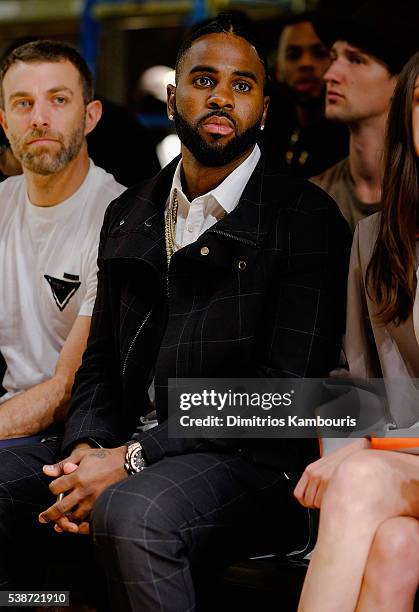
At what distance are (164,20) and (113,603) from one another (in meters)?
5.82

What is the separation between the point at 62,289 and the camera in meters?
3.34

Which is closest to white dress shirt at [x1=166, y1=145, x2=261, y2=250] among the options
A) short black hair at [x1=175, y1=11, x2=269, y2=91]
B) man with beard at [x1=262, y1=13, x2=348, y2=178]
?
short black hair at [x1=175, y1=11, x2=269, y2=91]

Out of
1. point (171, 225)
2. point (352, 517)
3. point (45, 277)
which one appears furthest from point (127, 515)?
point (45, 277)

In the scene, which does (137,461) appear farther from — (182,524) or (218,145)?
(218,145)

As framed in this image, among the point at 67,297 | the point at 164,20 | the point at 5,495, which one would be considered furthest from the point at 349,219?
the point at 164,20

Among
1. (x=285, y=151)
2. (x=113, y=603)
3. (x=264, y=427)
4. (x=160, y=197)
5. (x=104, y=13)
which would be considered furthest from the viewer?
(x=104, y=13)

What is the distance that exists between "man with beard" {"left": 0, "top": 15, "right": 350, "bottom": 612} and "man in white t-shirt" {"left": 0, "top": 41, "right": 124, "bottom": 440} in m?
0.25

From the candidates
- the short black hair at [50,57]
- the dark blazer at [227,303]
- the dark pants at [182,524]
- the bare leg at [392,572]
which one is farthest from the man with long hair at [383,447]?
the short black hair at [50,57]

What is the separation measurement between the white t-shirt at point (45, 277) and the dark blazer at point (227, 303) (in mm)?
356

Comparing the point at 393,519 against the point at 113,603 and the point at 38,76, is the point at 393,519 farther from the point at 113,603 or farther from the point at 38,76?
the point at 38,76

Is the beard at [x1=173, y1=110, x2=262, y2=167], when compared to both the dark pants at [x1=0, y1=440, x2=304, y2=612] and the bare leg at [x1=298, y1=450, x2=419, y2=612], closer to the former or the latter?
the dark pants at [x1=0, y1=440, x2=304, y2=612]

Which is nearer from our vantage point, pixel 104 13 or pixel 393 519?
pixel 393 519

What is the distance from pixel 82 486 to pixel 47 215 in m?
1.17

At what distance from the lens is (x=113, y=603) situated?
2.46m
